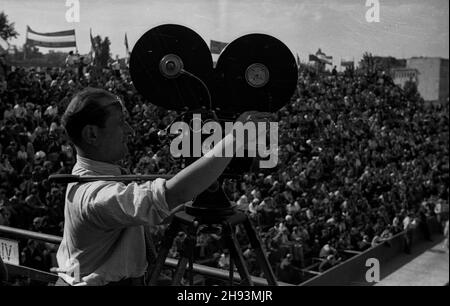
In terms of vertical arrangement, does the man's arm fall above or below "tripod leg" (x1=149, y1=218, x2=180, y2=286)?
above

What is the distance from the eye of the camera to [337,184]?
30.2ft

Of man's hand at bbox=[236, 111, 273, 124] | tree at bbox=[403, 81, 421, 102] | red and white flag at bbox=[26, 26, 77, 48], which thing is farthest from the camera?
tree at bbox=[403, 81, 421, 102]

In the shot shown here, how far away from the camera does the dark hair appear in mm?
1179

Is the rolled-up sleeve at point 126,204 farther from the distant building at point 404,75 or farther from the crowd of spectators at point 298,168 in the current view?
the distant building at point 404,75

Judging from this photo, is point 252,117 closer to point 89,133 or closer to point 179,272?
point 89,133

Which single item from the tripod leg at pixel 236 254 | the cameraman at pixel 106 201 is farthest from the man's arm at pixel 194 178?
the tripod leg at pixel 236 254

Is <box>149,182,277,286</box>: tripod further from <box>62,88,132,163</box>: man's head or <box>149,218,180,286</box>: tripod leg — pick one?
<box>62,88,132,163</box>: man's head

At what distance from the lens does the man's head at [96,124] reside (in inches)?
46.6

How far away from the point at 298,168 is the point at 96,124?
6540 millimetres

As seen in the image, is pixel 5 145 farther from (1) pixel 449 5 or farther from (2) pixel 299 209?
(1) pixel 449 5

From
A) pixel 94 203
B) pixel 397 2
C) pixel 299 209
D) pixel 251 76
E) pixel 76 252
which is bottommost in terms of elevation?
pixel 299 209

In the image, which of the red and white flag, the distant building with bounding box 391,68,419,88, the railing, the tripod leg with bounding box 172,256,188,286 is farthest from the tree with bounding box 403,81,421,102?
the tripod leg with bounding box 172,256,188,286

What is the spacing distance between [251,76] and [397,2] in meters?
0.85
